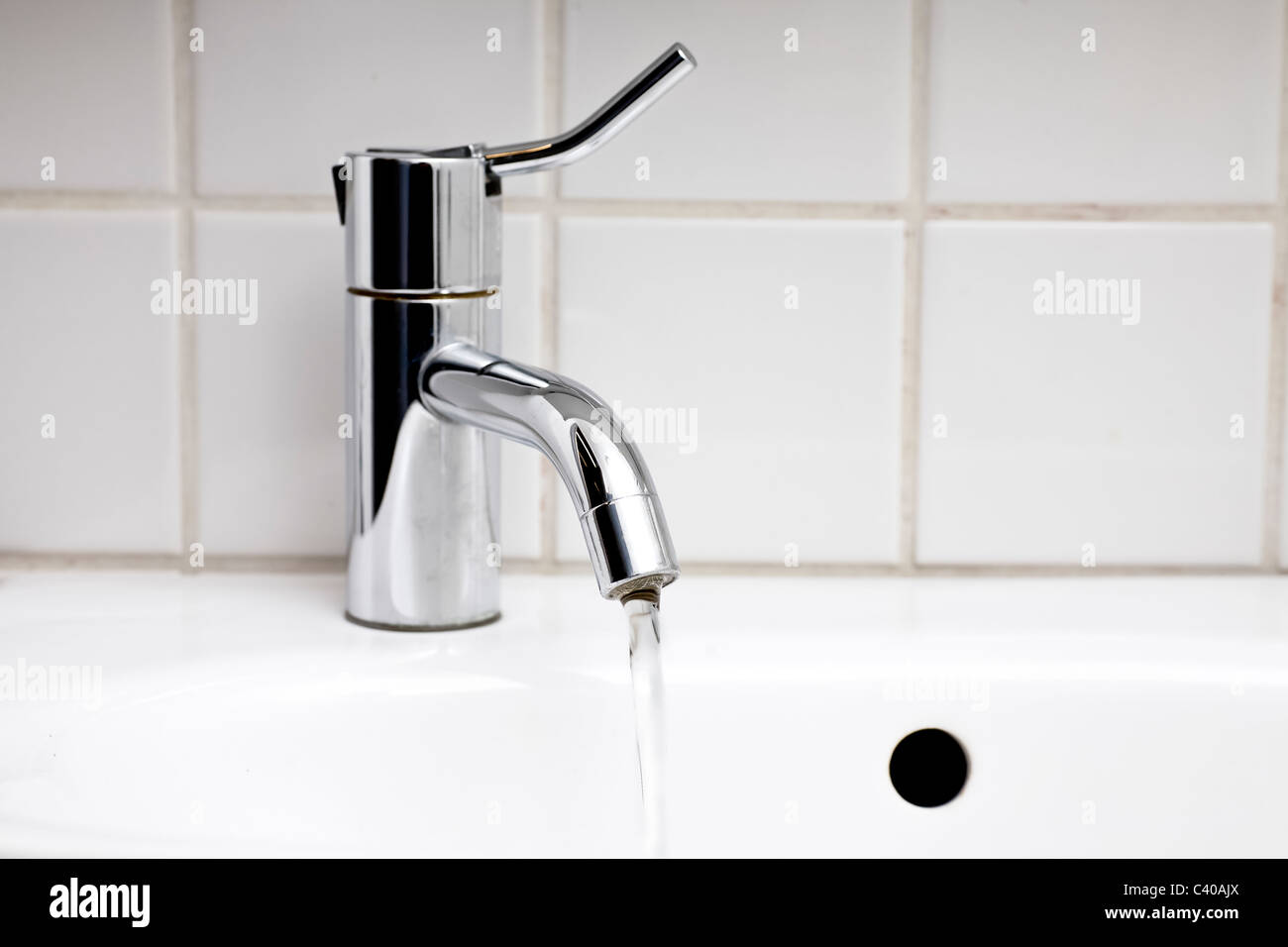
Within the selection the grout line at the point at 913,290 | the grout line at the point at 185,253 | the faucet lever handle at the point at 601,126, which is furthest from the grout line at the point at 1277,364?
the grout line at the point at 185,253

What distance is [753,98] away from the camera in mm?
467

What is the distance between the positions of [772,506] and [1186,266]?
0.55ft

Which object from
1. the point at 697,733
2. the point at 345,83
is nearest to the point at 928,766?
the point at 697,733

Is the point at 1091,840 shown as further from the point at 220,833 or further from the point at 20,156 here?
the point at 20,156

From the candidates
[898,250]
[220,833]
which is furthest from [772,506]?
[220,833]

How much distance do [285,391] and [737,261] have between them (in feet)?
0.54

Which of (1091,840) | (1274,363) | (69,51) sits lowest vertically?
(1091,840)

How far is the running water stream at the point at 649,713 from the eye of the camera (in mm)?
352

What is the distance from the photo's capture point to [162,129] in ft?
1.53

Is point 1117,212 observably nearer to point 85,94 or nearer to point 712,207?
point 712,207

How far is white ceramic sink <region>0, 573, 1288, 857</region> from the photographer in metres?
0.39
